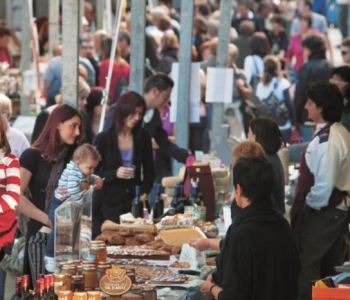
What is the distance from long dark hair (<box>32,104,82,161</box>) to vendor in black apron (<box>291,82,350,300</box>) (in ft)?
5.53

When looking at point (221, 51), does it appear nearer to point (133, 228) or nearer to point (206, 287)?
point (133, 228)

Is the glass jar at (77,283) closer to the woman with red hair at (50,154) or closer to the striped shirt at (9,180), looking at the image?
the striped shirt at (9,180)

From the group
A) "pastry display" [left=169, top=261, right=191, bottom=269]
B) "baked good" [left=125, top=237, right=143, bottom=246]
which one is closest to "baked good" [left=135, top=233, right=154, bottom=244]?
"baked good" [left=125, top=237, right=143, bottom=246]

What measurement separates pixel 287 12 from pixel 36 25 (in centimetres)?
1060

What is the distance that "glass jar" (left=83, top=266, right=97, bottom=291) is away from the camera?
7621 mm

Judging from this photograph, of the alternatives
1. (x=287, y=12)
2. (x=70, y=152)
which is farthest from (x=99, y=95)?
(x=287, y=12)

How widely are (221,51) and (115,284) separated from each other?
728 centimetres

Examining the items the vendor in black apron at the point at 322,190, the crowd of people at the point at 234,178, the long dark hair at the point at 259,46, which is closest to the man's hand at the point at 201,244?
the crowd of people at the point at 234,178

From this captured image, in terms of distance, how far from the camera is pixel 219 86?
46.0 ft

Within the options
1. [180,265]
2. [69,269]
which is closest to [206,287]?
[69,269]

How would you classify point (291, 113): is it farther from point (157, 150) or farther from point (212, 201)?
point (212, 201)

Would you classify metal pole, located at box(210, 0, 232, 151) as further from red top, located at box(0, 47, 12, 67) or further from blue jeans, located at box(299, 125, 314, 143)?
red top, located at box(0, 47, 12, 67)

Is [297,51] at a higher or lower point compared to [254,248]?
higher

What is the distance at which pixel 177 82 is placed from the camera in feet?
45.7
